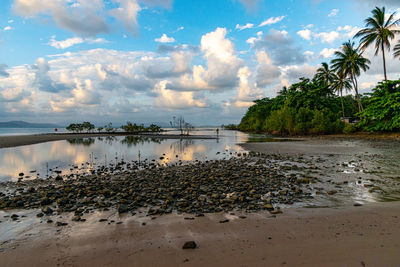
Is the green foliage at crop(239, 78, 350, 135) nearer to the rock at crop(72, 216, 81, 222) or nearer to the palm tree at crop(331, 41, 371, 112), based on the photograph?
the palm tree at crop(331, 41, 371, 112)

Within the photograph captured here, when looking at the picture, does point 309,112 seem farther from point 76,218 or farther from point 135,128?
point 135,128

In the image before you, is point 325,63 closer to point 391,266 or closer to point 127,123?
point 391,266

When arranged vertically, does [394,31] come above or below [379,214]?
above

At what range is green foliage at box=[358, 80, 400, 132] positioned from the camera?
37.1 metres

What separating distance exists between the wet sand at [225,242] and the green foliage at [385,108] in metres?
42.0

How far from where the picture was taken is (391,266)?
382cm

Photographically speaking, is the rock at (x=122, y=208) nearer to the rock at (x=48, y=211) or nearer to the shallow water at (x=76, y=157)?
the rock at (x=48, y=211)

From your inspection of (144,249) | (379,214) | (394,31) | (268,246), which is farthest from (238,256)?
(394,31)

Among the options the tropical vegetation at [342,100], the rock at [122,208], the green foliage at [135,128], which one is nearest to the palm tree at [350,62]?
the tropical vegetation at [342,100]

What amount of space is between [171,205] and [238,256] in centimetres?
382

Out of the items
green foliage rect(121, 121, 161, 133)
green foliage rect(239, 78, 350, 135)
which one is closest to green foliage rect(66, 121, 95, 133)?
green foliage rect(121, 121, 161, 133)

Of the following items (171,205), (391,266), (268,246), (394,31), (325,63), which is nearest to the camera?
(391,266)

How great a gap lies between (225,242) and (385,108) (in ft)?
158

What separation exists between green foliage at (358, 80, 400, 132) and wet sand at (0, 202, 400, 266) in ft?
138
